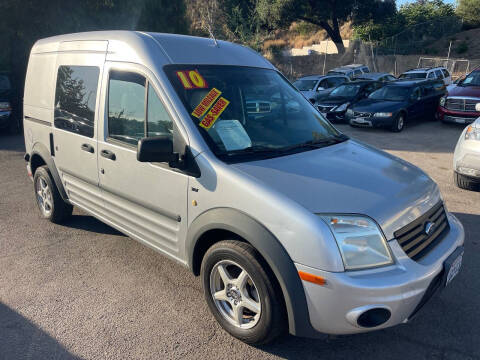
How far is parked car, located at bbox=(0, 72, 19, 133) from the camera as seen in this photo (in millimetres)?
11967

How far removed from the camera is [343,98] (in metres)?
14.0

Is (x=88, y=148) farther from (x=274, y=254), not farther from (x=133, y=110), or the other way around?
(x=274, y=254)

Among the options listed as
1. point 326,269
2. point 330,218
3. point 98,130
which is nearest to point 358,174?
point 330,218

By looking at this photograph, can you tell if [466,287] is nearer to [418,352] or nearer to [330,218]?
[418,352]

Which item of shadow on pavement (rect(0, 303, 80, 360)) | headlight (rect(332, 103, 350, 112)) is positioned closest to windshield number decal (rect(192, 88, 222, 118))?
shadow on pavement (rect(0, 303, 80, 360))

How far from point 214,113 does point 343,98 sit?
11.8 metres

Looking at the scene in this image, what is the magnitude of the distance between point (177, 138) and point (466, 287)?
2.79m

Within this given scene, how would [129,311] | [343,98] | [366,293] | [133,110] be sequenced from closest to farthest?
1. [366,293]
2. [129,311]
3. [133,110]
4. [343,98]

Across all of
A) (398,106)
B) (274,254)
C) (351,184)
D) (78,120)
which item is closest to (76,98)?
(78,120)

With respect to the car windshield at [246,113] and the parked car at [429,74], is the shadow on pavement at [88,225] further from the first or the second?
Answer: the parked car at [429,74]

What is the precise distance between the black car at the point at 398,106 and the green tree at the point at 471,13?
29203mm

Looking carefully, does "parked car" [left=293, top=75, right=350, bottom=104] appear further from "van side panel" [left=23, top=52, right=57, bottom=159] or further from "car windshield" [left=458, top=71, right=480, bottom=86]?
"van side panel" [left=23, top=52, right=57, bottom=159]

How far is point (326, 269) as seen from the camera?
7.43 ft

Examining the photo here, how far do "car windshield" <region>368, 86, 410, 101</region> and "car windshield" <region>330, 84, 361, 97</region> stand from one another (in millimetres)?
1107
